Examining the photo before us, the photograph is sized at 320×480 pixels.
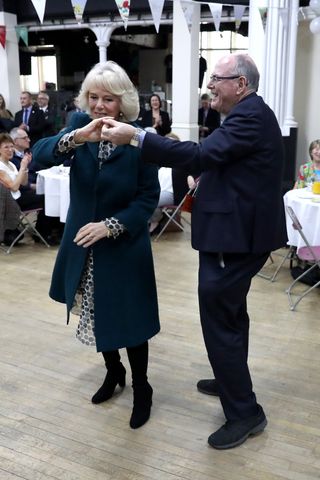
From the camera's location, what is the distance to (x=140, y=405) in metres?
2.52

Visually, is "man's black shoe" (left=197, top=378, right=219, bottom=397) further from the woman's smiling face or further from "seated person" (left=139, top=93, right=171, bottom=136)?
"seated person" (left=139, top=93, right=171, bottom=136)

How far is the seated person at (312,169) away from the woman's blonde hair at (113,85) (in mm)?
3123

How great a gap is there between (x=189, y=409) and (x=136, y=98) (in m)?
1.51

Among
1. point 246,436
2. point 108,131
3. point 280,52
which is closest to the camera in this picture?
point 108,131

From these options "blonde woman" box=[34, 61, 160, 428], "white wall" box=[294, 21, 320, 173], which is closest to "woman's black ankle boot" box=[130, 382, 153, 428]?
"blonde woman" box=[34, 61, 160, 428]

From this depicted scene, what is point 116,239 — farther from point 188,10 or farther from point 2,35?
point 2,35

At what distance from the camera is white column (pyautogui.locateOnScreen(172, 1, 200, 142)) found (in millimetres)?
8859

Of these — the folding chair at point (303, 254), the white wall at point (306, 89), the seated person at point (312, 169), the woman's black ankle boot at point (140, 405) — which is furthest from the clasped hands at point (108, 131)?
the white wall at point (306, 89)

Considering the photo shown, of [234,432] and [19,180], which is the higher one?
[19,180]

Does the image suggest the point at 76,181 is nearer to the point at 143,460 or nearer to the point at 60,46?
the point at 143,460

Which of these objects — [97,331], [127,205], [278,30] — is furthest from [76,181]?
[278,30]

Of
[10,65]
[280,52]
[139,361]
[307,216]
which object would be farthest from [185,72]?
[139,361]

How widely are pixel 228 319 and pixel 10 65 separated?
1041 cm

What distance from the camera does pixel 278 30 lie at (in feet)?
21.8
